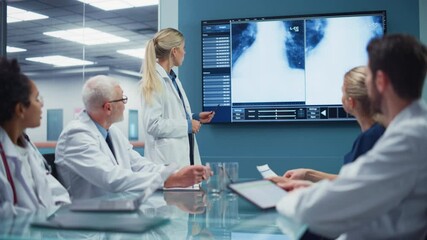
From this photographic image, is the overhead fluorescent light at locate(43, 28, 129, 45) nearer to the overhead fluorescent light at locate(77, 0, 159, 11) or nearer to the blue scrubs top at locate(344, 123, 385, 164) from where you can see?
the overhead fluorescent light at locate(77, 0, 159, 11)

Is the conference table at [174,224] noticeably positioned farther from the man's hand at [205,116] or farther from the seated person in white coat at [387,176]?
the man's hand at [205,116]

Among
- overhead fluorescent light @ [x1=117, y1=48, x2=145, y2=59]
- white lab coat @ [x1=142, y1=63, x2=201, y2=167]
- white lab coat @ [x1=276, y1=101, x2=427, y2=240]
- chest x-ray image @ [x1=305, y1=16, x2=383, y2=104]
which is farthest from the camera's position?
overhead fluorescent light @ [x1=117, y1=48, x2=145, y2=59]

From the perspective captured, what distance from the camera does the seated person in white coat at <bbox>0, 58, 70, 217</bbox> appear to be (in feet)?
5.24

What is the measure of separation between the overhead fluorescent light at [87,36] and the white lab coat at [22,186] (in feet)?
21.4

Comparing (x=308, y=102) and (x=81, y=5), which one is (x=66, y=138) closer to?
(x=308, y=102)

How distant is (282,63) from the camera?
4.00 metres

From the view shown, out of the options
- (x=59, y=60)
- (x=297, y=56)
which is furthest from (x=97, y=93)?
(x=59, y=60)

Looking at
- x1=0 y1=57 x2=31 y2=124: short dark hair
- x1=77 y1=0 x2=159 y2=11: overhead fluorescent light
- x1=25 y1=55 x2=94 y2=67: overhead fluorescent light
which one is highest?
x1=77 y1=0 x2=159 y2=11: overhead fluorescent light

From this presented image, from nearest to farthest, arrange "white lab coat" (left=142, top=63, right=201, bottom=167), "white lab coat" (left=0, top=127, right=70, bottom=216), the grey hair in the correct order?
"white lab coat" (left=0, top=127, right=70, bottom=216)
the grey hair
"white lab coat" (left=142, top=63, right=201, bottom=167)

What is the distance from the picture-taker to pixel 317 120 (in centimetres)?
393

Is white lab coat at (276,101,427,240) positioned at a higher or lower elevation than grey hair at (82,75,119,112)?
lower

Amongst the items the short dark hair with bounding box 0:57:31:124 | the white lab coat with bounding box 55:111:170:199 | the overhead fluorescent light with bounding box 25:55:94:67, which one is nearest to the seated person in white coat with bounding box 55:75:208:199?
the white lab coat with bounding box 55:111:170:199

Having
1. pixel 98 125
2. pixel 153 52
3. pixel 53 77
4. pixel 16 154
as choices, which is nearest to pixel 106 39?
pixel 53 77

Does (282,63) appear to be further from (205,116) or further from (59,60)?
(59,60)
